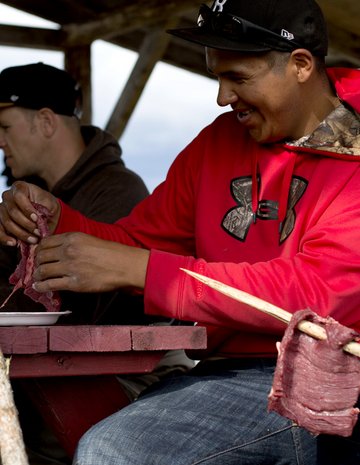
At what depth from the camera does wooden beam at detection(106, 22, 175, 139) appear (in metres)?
7.11

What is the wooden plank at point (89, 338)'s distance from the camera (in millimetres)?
2699

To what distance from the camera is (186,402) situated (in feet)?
A: 9.52

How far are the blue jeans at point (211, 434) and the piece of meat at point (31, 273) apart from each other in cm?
54

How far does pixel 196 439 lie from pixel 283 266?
531 millimetres

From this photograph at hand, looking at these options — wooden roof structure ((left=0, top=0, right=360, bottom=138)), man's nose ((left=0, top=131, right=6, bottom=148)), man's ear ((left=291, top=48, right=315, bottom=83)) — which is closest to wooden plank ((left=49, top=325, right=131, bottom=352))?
man's ear ((left=291, top=48, right=315, bottom=83))

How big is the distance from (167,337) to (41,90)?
2.71 metres

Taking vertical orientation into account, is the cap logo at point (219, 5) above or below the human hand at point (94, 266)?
above

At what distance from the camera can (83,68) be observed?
7191mm

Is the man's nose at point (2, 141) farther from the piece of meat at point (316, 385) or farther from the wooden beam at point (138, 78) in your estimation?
the piece of meat at point (316, 385)

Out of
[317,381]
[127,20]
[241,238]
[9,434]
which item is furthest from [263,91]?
[127,20]

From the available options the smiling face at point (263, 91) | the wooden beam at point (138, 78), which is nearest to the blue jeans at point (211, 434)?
the smiling face at point (263, 91)

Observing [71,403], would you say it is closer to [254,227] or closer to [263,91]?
[254,227]

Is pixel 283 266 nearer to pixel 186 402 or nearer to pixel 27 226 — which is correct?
pixel 186 402

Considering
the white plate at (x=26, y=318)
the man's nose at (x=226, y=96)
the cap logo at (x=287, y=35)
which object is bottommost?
the white plate at (x=26, y=318)
